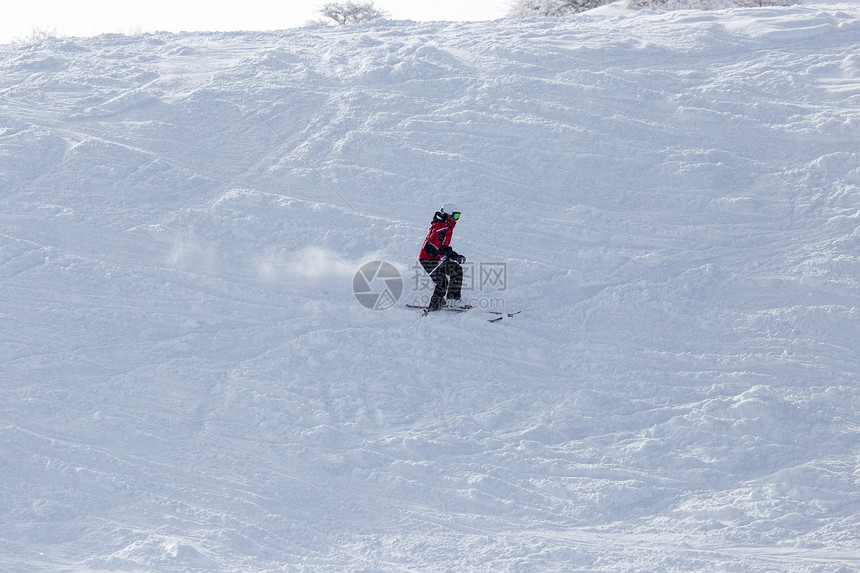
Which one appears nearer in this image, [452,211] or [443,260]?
[452,211]

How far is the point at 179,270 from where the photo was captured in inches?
414

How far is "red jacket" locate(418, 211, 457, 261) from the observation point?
31.4 feet

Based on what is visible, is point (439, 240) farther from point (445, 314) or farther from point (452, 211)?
point (445, 314)

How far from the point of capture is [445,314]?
9.83 meters

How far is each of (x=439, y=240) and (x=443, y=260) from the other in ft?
0.94

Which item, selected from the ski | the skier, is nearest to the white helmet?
the skier

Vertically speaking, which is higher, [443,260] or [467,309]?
[443,260]

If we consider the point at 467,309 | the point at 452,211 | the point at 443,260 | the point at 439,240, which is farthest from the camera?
the point at 467,309

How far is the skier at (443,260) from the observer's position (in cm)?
957

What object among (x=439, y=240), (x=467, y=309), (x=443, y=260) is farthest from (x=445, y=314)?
(x=439, y=240)

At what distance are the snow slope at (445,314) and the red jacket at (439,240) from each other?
85 cm

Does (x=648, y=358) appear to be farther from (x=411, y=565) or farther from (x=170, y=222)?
(x=170, y=222)

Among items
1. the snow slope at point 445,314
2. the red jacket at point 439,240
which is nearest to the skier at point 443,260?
the red jacket at point 439,240

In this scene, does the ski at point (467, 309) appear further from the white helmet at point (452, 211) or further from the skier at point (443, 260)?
the white helmet at point (452, 211)
